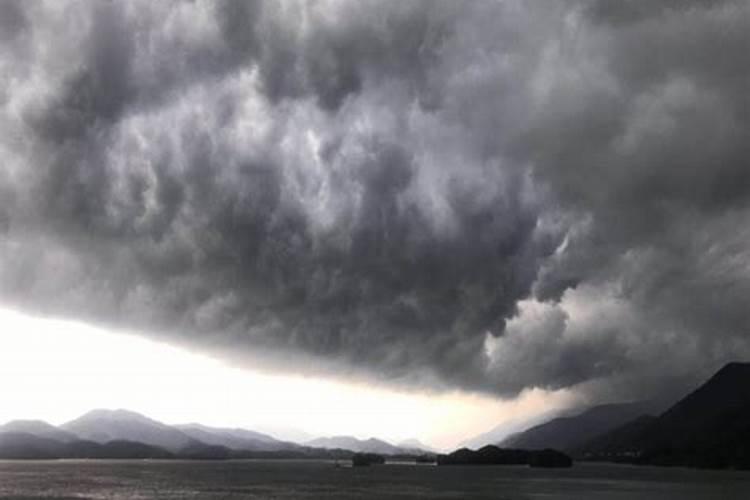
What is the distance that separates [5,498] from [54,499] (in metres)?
11.6

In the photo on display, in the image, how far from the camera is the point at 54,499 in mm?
198375

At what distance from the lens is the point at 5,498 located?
196 m
